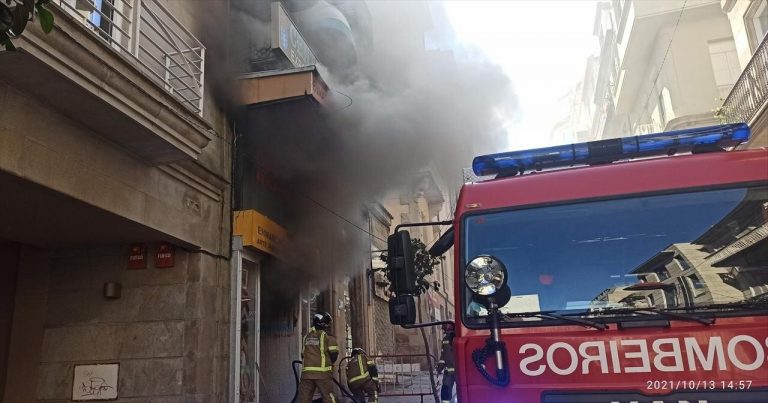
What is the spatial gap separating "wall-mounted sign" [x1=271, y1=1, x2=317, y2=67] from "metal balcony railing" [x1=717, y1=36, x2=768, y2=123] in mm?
6823

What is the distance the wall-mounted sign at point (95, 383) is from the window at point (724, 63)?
47.3 feet

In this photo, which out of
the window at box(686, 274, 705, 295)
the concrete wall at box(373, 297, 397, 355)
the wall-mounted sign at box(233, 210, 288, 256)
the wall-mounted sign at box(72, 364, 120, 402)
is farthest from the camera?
the concrete wall at box(373, 297, 397, 355)

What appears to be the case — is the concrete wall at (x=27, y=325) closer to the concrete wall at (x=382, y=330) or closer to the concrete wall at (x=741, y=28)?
the concrete wall at (x=382, y=330)

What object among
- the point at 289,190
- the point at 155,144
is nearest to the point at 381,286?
the point at 289,190

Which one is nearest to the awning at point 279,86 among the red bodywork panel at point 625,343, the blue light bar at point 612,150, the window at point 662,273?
the blue light bar at point 612,150

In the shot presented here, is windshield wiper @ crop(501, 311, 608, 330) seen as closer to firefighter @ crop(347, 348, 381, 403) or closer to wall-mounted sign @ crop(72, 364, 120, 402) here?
firefighter @ crop(347, 348, 381, 403)

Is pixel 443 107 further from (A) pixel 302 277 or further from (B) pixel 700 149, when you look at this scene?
(B) pixel 700 149

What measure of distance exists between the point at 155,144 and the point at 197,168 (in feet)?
3.74

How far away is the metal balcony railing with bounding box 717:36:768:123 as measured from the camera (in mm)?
8625

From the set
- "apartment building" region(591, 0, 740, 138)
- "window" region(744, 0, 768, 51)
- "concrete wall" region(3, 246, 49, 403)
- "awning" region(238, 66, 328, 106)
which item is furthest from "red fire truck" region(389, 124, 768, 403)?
"apartment building" region(591, 0, 740, 138)

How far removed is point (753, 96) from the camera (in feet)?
30.3

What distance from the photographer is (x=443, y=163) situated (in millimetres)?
10531

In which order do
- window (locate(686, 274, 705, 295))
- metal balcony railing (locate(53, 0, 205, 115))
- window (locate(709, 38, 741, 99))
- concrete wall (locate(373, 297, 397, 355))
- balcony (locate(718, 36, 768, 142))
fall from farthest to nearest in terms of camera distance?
window (locate(709, 38, 741, 99)), concrete wall (locate(373, 297, 397, 355)), balcony (locate(718, 36, 768, 142)), metal balcony railing (locate(53, 0, 205, 115)), window (locate(686, 274, 705, 295))

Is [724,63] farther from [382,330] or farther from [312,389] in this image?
[312,389]
